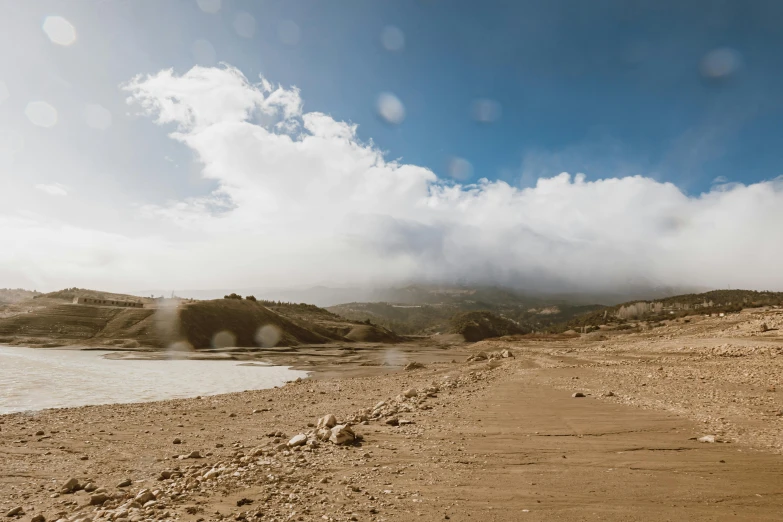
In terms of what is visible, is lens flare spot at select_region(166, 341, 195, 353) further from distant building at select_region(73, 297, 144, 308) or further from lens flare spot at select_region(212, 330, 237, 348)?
distant building at select_region(73, 297, 144, 308)

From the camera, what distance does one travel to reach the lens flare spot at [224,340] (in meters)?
85.4

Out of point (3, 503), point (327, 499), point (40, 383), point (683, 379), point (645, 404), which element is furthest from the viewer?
point (40, 383)

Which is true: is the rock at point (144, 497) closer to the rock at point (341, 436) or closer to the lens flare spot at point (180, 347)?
the rock at point (341, 436)

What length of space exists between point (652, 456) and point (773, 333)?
3879 centimetres

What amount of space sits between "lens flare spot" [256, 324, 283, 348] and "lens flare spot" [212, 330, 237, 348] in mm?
6044

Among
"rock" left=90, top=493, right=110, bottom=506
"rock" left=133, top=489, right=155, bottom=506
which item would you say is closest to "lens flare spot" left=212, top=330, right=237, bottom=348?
"rock" left=90, top=493, right=110, bottom=506

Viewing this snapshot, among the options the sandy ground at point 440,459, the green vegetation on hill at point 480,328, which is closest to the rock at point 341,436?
the sandy ground at point 440,459

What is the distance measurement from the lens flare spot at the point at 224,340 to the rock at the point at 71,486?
82.3 m

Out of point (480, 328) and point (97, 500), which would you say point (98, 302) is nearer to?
point (480, 328)

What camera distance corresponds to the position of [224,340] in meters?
87.9

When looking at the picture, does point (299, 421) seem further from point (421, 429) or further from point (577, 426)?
point (577, 426)

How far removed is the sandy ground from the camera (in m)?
5.86

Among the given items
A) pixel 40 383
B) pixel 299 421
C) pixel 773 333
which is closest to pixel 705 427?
pixel 299 421

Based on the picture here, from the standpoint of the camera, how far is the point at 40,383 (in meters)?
29.3
